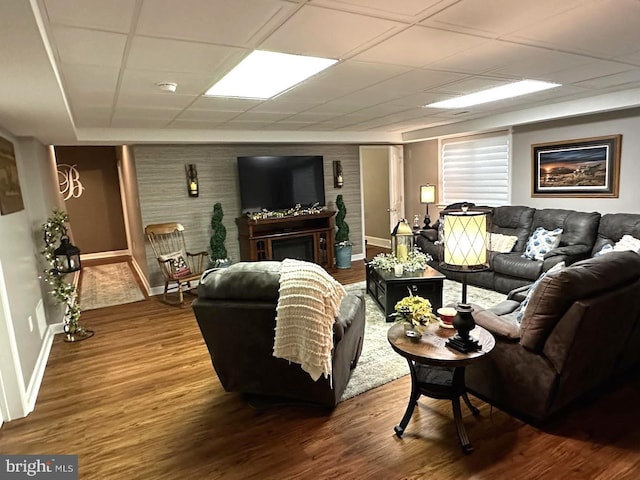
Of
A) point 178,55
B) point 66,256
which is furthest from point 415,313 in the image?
point 66,256

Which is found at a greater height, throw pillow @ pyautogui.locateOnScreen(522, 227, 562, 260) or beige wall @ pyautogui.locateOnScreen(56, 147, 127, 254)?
beige wall @ pyautogui.locateOnScreen(56, 147, 127, 254)

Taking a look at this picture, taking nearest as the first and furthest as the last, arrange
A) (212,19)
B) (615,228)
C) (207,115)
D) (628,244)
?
1. (212,19)
2. (628,244)
3. (207,115)
4. (615,228)

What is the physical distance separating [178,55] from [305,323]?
1781mm

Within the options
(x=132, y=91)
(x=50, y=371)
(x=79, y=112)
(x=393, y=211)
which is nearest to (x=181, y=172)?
(x=79, y=112)

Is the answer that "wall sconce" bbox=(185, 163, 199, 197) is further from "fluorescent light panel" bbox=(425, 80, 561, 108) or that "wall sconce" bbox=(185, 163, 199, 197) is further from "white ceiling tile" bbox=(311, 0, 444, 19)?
"white ceiling tile" bbox=(311, 0, 444, 19)

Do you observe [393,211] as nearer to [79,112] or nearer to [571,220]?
[571,220]

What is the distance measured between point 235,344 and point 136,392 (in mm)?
1116

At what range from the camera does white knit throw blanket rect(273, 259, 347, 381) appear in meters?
2.38

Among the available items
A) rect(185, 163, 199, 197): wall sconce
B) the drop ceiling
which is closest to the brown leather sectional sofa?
the drop ceiling

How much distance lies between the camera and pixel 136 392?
3119mm

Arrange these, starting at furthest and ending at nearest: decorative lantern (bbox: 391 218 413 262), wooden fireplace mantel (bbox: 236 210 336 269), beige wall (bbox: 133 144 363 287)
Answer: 1. wooden fireplace mantel (bbox: 236 210 336 269)
2. beige wall (bbox: 133 144 363 287)
3. decorative lantern (bbox: 391 218 413 262)

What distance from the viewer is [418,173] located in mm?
7793

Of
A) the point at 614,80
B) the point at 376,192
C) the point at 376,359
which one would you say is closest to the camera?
the point at 376,359

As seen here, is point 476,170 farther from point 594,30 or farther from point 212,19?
point 212,19
